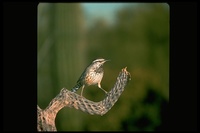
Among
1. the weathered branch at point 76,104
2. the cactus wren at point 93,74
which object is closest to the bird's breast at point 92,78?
the cactus wren at point 93,74

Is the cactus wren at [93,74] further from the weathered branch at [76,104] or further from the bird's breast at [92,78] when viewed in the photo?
the weathered branch at [76,104]

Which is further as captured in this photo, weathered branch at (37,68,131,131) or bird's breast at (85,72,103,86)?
bird's breast at (85,72,103,86)

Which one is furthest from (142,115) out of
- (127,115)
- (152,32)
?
(152,32)

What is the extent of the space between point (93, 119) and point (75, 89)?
1.88m

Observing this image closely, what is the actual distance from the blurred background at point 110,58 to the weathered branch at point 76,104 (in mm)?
1130

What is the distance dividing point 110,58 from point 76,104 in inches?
74.4

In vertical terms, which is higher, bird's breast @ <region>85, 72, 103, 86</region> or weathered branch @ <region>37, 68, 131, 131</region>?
bird's breast @ <region>85, 72, 103, 86</region>

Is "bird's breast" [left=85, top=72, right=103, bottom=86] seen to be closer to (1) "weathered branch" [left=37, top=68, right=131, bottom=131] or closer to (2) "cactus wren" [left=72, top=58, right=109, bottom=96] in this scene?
(2) "cactus wren" [left=72, top=58, right=109, bottom=96]

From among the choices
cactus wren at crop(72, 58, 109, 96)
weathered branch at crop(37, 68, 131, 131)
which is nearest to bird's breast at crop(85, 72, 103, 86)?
cactus wren at crop(72, 58, 109, 96)

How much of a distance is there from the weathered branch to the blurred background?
3.71 feet

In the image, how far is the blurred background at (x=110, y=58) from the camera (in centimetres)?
593

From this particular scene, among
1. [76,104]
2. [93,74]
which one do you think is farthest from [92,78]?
[76,104]

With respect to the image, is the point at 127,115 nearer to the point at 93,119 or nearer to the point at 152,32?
the point at 93,119

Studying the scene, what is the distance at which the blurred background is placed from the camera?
5926 mm
